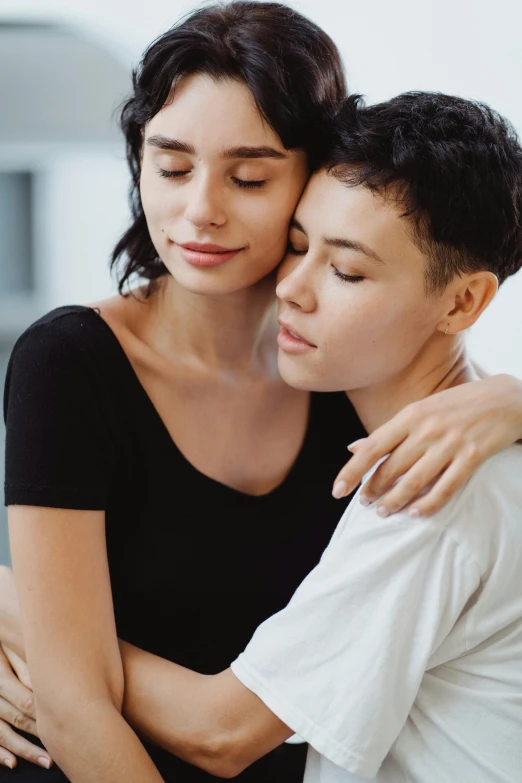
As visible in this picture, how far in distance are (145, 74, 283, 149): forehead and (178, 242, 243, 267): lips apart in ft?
0.39

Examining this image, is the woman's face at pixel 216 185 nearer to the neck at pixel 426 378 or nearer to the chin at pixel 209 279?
the chin at pixel 209 279

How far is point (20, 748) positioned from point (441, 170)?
0.88 m

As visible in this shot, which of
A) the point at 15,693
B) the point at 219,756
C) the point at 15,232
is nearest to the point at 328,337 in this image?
the point at 219,756

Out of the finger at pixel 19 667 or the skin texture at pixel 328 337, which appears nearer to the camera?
the skin texture at pixel 328 337

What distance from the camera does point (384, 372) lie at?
1.22m

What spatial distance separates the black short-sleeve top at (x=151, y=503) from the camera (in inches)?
45.4

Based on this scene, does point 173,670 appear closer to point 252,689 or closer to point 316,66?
point 252,689

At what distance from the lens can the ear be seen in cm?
118

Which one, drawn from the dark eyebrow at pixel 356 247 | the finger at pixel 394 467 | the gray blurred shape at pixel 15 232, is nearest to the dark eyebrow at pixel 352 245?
the dark eyebrow at pixel 356 247

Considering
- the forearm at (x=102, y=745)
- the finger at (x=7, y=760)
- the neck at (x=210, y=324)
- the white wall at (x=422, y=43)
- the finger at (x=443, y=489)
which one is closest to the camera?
the finger at (x=443, y=489)

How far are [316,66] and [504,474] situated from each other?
545 millimetres

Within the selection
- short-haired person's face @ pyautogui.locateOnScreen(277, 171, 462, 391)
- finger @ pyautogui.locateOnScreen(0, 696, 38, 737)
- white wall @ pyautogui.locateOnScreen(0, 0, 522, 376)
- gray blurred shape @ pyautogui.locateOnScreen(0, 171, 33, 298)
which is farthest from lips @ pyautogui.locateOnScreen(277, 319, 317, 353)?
white wall @ pyautogui.locateOnScreen(0, 0, 522, 376)

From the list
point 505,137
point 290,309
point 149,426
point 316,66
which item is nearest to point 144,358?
point 149,426

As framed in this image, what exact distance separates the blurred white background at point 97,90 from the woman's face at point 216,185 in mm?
547
